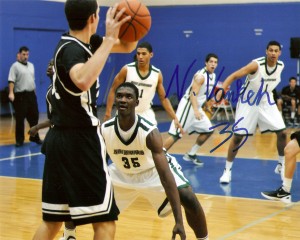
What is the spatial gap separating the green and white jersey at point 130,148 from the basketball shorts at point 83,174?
1.11 meters

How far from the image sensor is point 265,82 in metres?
8.23

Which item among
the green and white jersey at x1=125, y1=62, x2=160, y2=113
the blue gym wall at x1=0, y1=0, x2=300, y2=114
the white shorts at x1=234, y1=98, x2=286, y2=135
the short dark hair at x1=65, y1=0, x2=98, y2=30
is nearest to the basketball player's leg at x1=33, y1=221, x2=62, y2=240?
the short dark hair at x1=65, y1=0, x2=98, y2=30

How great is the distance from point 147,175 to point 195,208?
0.49m

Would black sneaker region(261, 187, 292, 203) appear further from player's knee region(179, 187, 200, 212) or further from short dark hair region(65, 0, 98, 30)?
short dark hair region(65, 0, 98, 30)

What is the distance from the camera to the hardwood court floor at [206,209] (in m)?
5.65

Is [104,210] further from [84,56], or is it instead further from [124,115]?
[124,115]

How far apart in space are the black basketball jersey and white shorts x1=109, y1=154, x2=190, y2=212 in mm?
1400

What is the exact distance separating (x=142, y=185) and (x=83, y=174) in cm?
142

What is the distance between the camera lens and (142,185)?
475 centimetres

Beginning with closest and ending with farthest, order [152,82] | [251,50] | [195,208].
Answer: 1. [195,208]
2. [152,82]
3. [251,50]

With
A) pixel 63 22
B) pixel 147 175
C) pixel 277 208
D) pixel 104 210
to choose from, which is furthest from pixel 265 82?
pixel 63 22

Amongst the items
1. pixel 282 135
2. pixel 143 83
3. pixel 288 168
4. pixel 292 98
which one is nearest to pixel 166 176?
pixel 288 168

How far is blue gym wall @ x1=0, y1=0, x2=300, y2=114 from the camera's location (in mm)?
17344

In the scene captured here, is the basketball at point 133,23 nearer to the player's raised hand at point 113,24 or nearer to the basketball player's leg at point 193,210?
the player's raised hand at point 113,24
